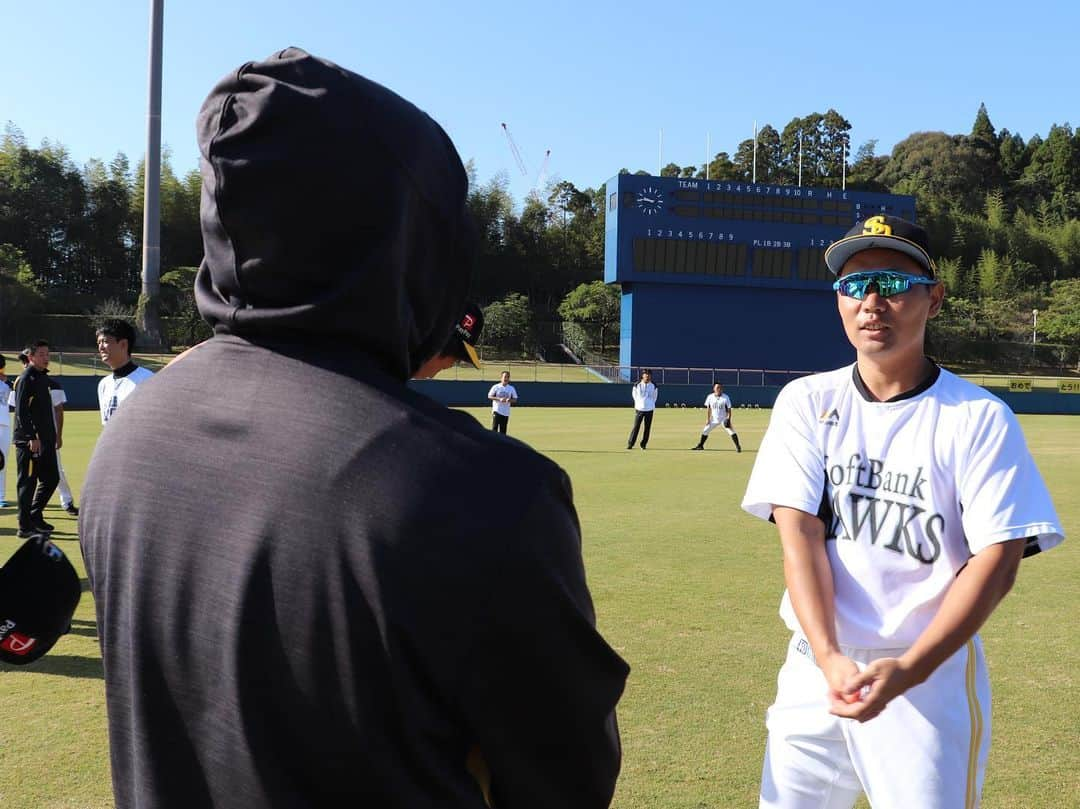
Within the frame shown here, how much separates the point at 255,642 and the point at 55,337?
159 feet

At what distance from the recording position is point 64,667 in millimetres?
5258

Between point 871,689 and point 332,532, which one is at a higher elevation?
point 332,532

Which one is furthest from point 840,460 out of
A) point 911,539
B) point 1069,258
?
point 1069,258

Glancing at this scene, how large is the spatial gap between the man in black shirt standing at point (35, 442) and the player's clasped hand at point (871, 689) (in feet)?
28.4

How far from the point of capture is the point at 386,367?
119cm

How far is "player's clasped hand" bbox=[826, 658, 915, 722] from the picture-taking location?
2127 millimetres

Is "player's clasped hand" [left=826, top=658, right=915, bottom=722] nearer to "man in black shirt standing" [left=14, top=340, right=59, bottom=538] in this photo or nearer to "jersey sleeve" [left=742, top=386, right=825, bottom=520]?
"jersey sleeve" [left=742, top=386, right=825, bottom=520]

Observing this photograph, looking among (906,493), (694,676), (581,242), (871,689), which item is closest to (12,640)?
(871,689)

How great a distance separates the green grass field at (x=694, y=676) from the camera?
→ 3.79 m

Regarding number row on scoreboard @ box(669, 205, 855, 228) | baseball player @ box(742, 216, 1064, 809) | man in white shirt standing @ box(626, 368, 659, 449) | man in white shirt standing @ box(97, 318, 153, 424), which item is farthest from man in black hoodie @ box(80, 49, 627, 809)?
number row on scoreboard @ box(669, 205, 855, 228)

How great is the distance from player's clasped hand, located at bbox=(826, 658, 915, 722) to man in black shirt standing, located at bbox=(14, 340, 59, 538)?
8.66 metres

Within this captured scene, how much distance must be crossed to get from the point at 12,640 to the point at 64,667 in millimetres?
4193

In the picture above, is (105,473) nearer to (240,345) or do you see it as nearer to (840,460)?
(240,345)

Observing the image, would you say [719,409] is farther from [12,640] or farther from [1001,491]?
[12,640]
